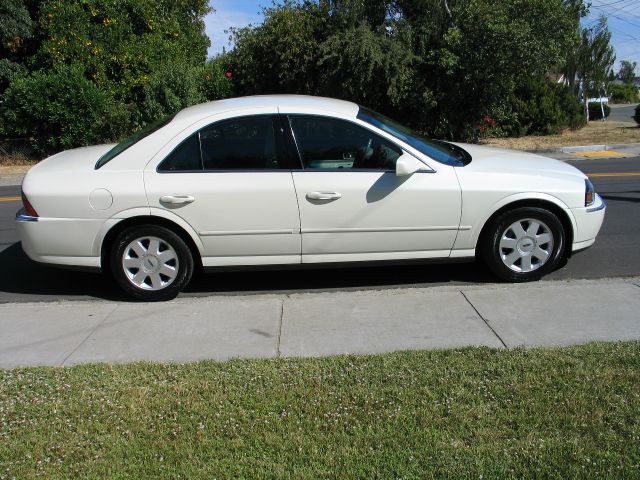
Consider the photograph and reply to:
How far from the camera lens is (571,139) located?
19.5m

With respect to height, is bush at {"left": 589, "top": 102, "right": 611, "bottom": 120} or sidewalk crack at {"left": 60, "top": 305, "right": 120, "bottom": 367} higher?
bush at {"left": 589, "top": 102, "right": 611, "bottom": 120}

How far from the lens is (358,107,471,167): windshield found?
18.1 ft

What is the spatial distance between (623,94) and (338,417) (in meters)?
65.4

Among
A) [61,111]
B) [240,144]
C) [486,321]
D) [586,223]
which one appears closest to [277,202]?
[240,144]

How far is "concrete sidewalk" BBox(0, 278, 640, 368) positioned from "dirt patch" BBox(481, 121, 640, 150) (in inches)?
520

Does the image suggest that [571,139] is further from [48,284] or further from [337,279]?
[48,284]

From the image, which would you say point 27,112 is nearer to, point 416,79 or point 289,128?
point 416,79

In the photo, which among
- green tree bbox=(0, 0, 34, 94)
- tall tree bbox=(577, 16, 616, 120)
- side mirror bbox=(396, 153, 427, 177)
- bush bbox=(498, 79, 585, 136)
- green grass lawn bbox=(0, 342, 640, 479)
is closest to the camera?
green grass lawn bbox=(0, 342, 640, 479)

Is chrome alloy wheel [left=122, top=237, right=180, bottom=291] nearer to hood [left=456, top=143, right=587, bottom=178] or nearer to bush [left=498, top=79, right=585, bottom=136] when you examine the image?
hood [left=456, top=143, right=587, bottom=178]

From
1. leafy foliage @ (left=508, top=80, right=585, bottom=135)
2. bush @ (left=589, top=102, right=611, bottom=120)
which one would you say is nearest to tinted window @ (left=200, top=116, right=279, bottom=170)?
leafy foliage @ (left=508, top=80, right=585, bottom=135)

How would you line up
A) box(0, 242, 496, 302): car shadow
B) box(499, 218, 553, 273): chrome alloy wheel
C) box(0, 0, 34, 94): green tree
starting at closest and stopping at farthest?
box(499, 218, 553, 273): chrome alloy wheel
box(0, 242, 496, 302): car shadow
box(0, 0, 34, 94): green tree

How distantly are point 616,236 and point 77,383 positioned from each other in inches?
236

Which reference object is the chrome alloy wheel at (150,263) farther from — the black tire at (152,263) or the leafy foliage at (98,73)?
the leafy foliage at (98,73)

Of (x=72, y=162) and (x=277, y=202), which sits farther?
(x=72, y=162)
